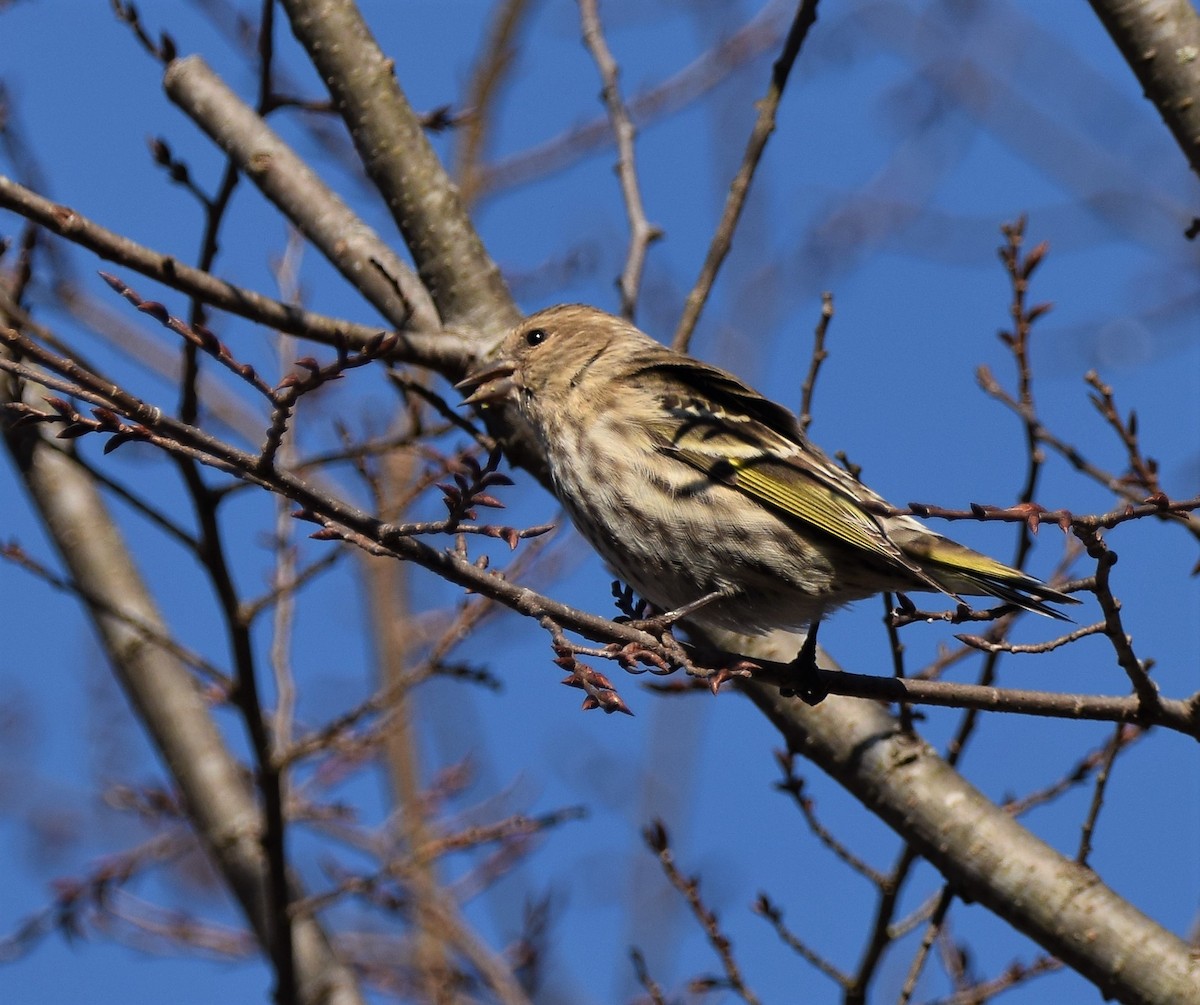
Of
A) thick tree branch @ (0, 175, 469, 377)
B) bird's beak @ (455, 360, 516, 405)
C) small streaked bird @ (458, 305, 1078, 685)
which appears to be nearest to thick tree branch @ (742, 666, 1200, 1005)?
small streaked bird @ (458, 305, 1078, 685)

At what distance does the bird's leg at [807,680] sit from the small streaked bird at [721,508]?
0.75ft

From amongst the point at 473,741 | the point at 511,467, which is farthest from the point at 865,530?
the point at 473,741

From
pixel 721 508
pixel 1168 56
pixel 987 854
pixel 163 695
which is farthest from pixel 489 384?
pixel 1168 56

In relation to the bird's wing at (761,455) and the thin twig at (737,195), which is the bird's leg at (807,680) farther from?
the thin twig at (737,195)

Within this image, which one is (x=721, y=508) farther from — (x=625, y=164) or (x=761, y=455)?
(x=625, y=164)

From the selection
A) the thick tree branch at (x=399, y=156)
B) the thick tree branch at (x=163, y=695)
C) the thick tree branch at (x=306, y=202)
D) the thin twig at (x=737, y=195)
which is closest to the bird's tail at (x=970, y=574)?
the thin twig at (x=737, y=195)

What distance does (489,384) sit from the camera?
4727mm

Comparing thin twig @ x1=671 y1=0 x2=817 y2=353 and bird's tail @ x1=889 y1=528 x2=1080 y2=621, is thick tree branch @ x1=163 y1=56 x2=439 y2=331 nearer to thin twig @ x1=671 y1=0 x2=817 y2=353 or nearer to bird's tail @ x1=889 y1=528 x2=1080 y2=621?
thin twig @ x1=671 y1=0 x2=817 y2=353

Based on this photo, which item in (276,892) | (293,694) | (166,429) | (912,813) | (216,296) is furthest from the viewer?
(293,694)

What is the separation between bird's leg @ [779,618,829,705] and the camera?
3.55 metres

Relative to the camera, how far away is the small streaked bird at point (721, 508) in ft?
12.8

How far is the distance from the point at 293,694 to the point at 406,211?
1.85m

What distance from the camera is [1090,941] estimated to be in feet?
12.7

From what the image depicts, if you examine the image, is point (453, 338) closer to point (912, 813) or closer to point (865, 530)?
point (865, 530)
